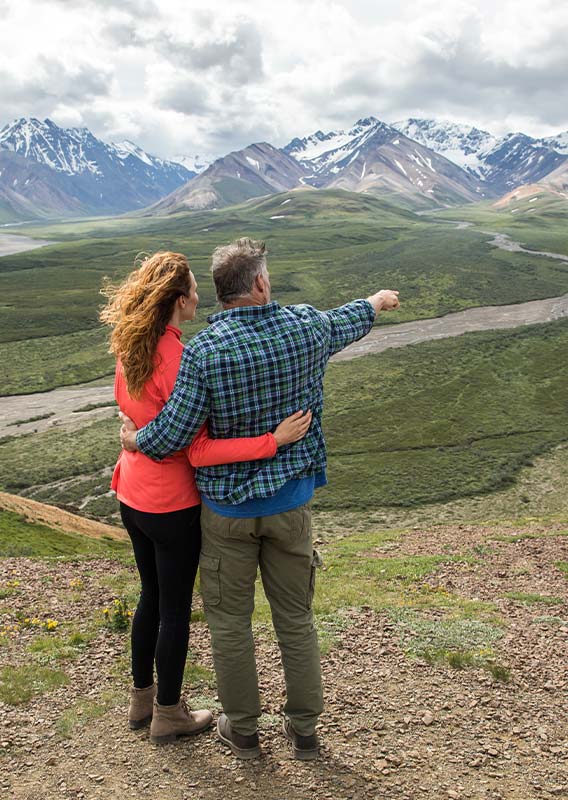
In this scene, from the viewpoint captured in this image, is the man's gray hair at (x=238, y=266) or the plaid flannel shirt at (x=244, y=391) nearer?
the plaid flannel shirt at (x=244, y=391)

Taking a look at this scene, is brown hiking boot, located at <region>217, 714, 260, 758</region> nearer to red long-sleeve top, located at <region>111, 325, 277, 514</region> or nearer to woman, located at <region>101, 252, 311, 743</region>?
woman, located at <region>101, 252, 311, 743</region>

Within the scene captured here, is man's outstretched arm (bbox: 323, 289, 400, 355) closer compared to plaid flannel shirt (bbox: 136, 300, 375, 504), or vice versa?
plaid flannel shirt (bbox: 136, 300, 375, 504)

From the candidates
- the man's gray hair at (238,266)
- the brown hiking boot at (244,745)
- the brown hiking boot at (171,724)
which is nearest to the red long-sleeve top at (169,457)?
the man's gray hair at (238,266)

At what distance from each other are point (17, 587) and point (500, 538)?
50.6 feet

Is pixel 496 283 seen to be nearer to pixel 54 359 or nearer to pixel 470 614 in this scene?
pixel 54 359

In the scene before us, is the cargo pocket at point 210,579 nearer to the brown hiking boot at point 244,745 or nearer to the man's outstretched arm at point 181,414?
the man's outstretched arm at point 181,414

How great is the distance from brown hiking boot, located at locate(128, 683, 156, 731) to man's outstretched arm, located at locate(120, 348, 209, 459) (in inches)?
119

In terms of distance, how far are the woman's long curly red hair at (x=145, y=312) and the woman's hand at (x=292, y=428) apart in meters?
1.34

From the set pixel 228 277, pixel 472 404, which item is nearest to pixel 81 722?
pixel 228 277

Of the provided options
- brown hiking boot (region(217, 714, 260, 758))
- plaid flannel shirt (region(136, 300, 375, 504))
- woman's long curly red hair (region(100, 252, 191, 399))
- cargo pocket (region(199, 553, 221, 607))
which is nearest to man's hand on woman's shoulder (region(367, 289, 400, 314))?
plaid flannel shirt (region(136, 300, 375, 504))

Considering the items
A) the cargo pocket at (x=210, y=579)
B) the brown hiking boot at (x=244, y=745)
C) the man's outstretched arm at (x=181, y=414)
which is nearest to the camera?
the man's outstretched arm at (x=181, y=414)

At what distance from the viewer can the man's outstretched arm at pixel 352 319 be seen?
7031mm

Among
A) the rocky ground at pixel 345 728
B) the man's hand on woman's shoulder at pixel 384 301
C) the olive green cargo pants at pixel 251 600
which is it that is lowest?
the rocky ground at pixel 345 728

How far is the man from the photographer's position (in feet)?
19.9
